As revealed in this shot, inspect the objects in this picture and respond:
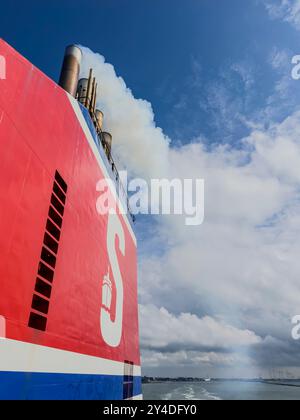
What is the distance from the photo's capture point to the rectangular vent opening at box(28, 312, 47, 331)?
14.1 feet

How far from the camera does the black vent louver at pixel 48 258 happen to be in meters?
4.50

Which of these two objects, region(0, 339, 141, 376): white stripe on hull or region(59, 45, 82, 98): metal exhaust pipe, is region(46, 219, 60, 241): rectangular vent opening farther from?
region(59, 45, 82, 98): metal exhaust pipe

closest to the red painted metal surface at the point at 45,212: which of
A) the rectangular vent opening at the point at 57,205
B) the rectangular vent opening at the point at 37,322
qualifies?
the rectangular vent opening at the point at 37,322

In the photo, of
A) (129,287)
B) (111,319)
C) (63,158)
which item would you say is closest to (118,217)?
(129,287)

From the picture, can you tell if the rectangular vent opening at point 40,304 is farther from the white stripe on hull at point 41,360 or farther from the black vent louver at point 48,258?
the white stripe on hull at point 41,360

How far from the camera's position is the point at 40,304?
4.66 meters

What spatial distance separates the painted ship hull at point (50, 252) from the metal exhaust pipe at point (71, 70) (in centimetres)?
404

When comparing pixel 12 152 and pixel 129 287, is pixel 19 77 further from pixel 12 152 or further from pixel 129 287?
pixel 129 287

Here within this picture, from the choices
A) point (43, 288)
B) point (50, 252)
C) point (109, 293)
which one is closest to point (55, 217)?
point (50, 252)

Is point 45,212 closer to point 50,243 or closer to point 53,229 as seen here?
point 53,229

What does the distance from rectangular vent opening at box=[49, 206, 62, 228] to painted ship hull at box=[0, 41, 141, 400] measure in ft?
0.06

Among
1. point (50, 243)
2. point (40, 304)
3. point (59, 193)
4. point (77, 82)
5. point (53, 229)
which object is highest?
point (77, 82)

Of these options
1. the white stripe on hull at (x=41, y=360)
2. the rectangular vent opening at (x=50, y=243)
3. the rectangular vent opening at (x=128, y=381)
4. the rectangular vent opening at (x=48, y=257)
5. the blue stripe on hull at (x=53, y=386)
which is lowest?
the rectangular vent opening at (x=128, y=381)

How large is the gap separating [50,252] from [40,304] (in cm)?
87
